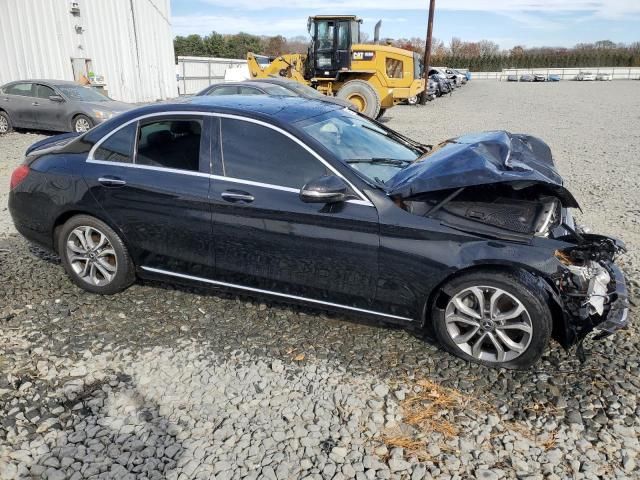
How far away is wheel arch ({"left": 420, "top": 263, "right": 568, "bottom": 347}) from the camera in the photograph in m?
2.98

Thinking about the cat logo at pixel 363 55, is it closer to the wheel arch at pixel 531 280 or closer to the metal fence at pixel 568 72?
the wheel arch at pixel 531 280

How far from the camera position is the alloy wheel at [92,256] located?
407 cm

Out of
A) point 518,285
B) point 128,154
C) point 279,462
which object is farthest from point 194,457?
point 128,154

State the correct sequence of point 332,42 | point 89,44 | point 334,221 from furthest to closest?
point 89,44 → point 332,42 → point 334,221

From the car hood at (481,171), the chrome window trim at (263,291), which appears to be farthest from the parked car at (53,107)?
the car hood at (481,171)

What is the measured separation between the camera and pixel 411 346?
3.48 metres

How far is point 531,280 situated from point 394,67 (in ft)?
50.6

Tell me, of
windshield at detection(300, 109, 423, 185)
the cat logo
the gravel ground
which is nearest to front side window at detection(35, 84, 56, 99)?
the cat logo

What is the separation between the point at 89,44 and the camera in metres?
19.9

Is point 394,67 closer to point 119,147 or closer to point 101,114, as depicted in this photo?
point 101,114

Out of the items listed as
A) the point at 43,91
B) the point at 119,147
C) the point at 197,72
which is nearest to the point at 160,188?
the point at 119,147

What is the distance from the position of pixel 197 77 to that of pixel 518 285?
3360 cm

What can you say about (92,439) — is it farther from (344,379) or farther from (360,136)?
(360,136)

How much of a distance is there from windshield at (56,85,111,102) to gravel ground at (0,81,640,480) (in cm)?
975
